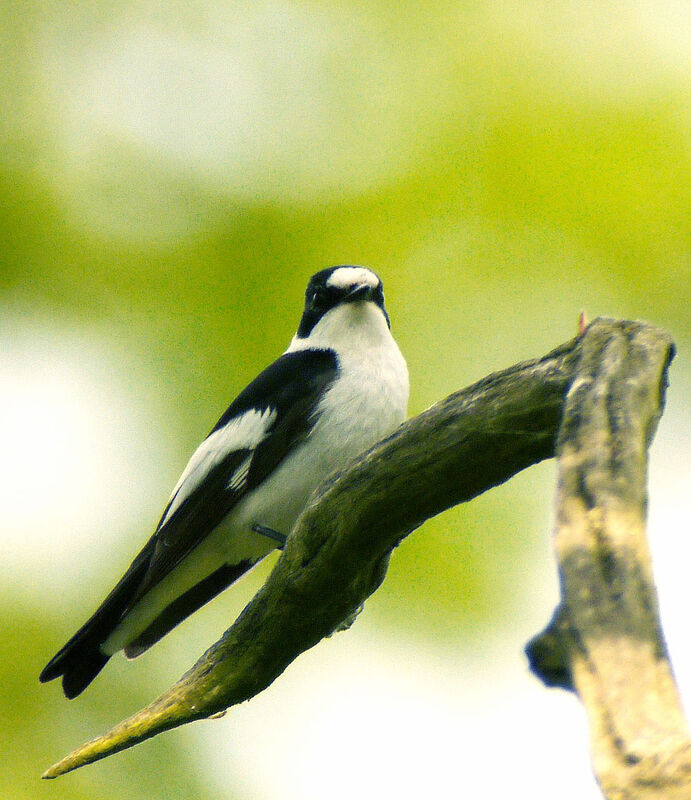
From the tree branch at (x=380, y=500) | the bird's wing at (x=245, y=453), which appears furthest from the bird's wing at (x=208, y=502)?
the tree branch at (x=380, y=500)

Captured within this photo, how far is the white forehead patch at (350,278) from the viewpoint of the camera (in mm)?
3826

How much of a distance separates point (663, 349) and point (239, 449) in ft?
6.29

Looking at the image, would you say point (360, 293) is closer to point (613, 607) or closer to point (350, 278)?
point (350, 278)

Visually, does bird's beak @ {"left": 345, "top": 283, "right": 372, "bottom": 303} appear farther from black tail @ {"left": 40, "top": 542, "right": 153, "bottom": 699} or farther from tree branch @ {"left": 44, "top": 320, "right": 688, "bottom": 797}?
tree branch @ {"left": 44, "top": 320, "right": 688, "bottom": 797}

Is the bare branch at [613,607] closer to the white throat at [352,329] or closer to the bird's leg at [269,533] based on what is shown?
the bird's leg at [269,533]

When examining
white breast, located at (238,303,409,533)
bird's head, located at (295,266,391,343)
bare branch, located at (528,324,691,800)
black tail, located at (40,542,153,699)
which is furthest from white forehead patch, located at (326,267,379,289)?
bare branch, located at (528,324,691,800)

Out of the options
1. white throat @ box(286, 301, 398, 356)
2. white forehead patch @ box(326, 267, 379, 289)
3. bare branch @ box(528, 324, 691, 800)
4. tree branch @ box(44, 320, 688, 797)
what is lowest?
bare branch @ box(528, 324, 691, 800)

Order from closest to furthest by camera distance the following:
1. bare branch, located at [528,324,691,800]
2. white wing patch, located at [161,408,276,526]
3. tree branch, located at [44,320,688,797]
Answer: bare branch, located at [528,324,691,800], tree branch, located at [44,320,688,797], white wing patch, located at [161,408,276,526]

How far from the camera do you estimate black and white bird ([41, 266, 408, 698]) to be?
3.36m

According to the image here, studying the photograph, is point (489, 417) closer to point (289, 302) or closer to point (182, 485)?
point (182, 485)

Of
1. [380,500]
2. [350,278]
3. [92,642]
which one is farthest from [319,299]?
[380,500]

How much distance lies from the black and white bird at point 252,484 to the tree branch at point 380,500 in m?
0.82

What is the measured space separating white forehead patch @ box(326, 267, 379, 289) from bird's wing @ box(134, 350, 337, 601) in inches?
11.7

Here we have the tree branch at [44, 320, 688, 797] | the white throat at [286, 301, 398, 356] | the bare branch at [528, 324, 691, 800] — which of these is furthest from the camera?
the white throat at [286, 301, 398, 356]
